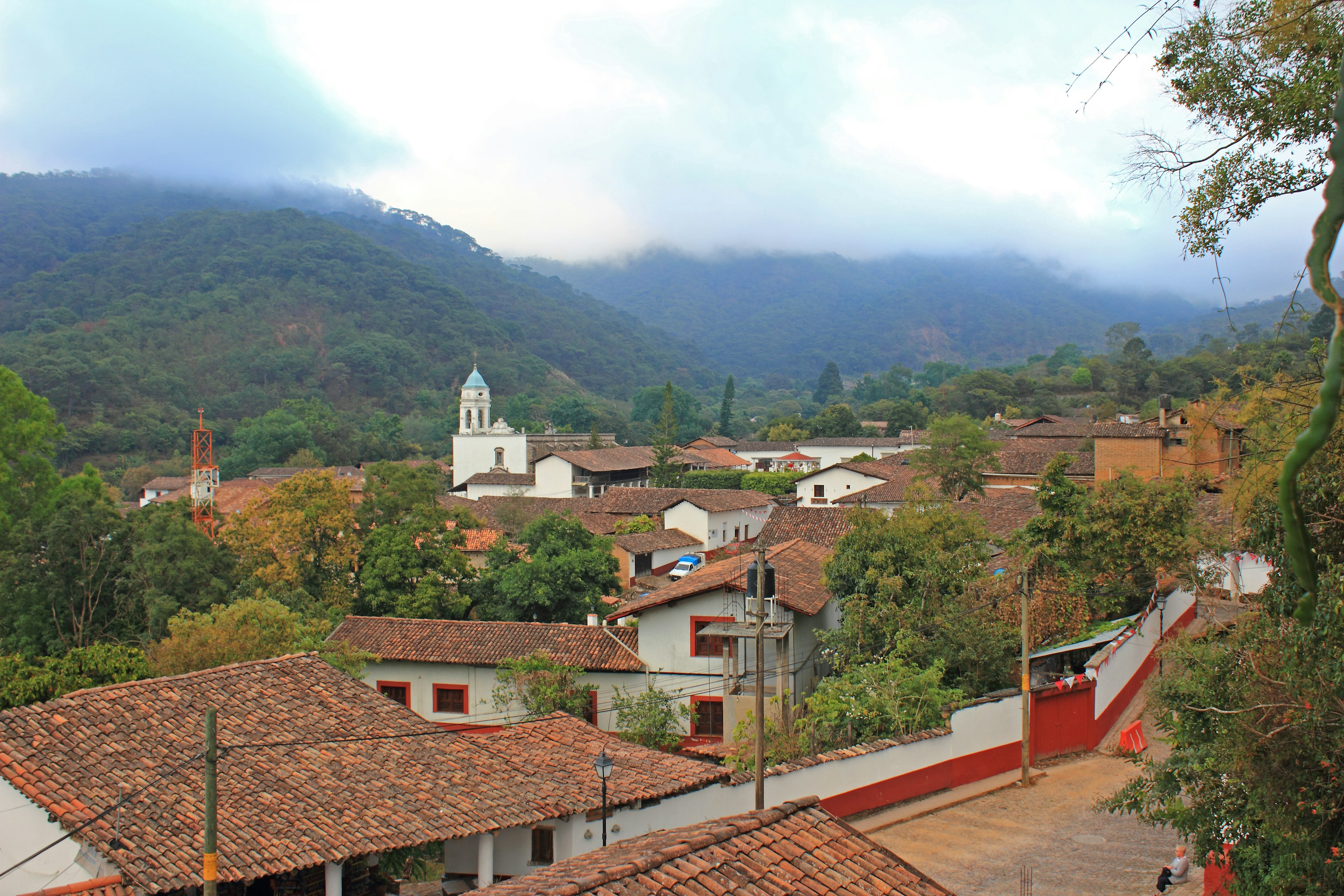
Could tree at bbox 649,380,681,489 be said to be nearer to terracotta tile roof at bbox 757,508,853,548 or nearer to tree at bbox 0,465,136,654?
terracotta tile roof at bbox 757,508,853,548

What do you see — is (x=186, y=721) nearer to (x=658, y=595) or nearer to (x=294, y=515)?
(x=658, y=595)

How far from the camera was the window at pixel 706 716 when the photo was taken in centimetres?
1844

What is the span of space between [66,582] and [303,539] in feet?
18.2

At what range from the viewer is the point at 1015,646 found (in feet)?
54.5

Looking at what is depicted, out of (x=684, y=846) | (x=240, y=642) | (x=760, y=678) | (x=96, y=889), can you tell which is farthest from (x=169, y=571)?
(x=684, y=846)

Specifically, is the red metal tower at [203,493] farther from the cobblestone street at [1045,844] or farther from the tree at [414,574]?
the cobblestone street at [1045,844]

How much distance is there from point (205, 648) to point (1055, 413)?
2858 inches

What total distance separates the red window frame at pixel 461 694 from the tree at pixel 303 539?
6.82 metres

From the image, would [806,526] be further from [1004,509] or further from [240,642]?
[240,642]

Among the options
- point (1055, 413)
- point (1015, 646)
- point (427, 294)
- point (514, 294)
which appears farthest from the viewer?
point (514, 294)

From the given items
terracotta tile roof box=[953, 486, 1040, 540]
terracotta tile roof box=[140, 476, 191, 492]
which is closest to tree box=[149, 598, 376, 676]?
terracotta tile roof box=[953, 486, 1040, 540]

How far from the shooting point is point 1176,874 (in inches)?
396

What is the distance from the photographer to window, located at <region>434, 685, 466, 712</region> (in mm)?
19688

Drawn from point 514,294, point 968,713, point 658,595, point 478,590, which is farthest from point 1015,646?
point 514,294
